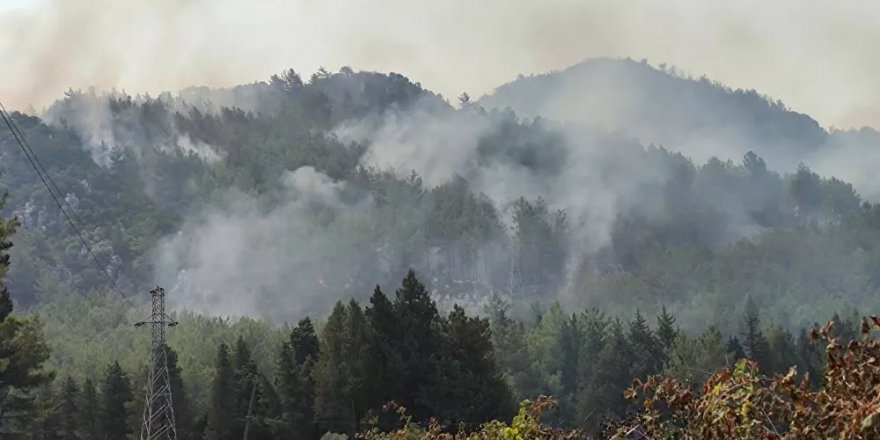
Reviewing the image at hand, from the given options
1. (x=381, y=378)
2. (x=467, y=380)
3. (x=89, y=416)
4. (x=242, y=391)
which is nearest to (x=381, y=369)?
(x=381, y=378)

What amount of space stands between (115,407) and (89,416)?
6.96 ft

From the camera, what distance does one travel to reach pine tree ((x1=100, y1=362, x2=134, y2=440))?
71.2 metres

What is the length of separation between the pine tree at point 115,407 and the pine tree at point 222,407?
360 inches

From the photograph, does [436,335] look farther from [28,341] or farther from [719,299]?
[719,299]

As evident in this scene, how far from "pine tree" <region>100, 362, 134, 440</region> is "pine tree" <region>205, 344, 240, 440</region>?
9142 millimetres

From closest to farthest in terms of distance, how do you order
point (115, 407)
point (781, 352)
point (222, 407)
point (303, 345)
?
point (222, 407) < point (303, 345) < point (115, 407) < point (781, 352)

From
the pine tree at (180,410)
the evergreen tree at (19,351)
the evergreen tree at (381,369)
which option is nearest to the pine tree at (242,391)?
the pine tree at (180,410)

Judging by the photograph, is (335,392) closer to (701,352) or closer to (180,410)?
(180,410)

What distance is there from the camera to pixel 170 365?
74500mm

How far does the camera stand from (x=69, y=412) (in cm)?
7488

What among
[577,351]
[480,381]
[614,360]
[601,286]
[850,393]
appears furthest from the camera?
[601,286]

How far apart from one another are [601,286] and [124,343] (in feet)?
284

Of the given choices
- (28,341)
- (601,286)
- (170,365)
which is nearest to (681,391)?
(28,341)

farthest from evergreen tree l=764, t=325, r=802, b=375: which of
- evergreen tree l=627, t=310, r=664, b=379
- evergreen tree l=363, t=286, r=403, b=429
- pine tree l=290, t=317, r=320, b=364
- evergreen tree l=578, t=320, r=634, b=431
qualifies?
evergreen tree l=363, t=286, r=403, b=429
